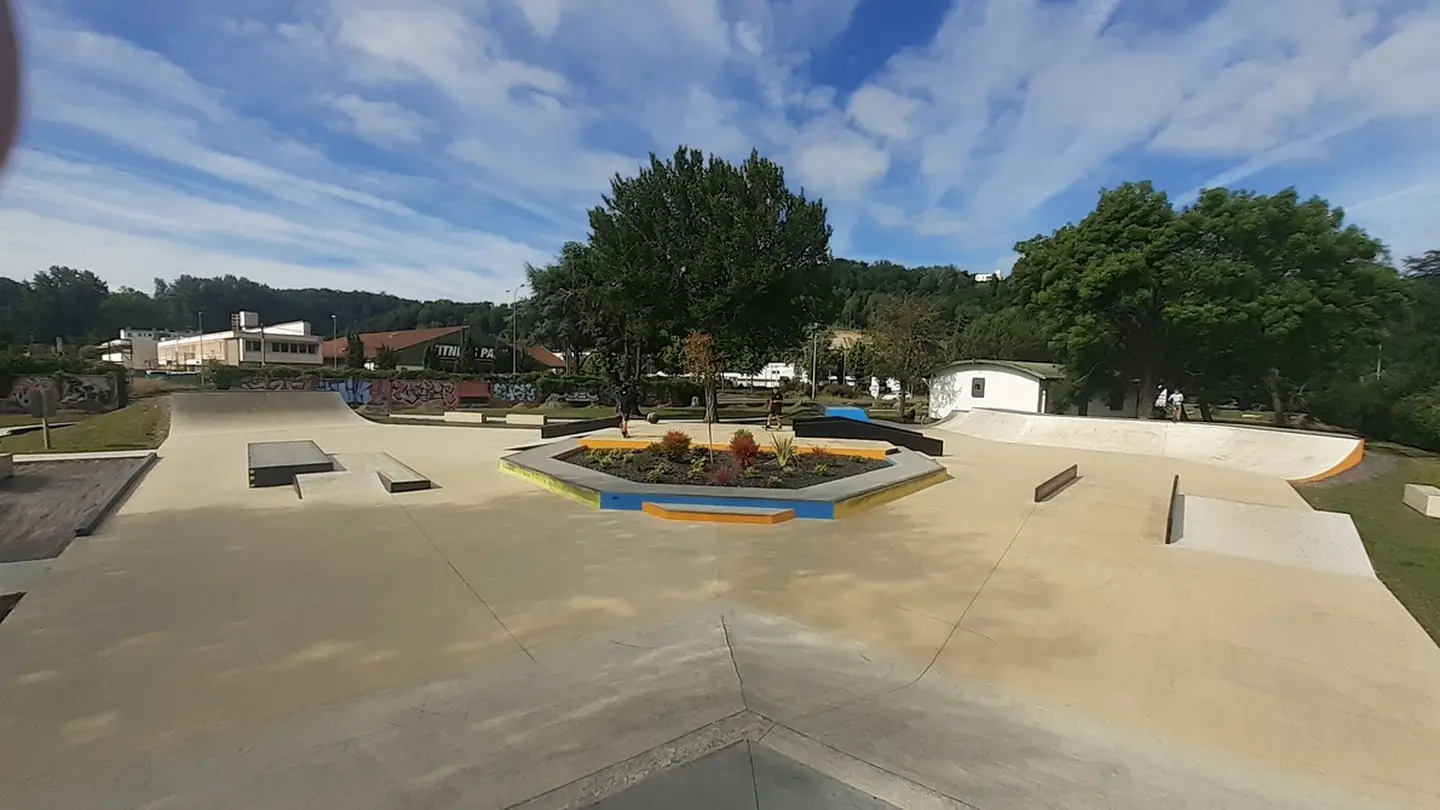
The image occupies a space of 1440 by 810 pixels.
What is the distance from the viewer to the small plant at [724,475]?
10.3m

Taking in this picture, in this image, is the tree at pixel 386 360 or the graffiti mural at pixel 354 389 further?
the tree at pixel 386 360

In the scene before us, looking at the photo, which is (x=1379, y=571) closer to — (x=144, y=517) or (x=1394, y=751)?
(x=1394, y=751)

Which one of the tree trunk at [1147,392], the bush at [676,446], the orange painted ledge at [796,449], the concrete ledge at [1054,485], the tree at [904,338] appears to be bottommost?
the concrete ledge at [1054,485]

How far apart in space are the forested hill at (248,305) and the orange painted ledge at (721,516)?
45.5 meters

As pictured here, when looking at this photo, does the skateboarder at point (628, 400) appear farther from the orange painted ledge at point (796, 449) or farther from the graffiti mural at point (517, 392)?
the orange painted ledge at point (796, 449)

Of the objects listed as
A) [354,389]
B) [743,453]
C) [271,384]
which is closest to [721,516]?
[743,453]

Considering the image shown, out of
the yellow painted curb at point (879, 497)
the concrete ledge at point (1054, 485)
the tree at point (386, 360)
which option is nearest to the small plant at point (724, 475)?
the yellow painted curb at point (879, 497)

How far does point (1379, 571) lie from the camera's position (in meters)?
7.41

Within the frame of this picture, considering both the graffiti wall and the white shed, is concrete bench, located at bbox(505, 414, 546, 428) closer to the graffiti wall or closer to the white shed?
the white shed

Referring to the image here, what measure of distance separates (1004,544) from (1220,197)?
24.8 metres

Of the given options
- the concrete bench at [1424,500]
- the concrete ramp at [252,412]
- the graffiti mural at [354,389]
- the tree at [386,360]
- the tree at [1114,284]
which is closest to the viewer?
the concrete bench at [1424,500]

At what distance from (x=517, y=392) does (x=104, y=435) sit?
2304 cm

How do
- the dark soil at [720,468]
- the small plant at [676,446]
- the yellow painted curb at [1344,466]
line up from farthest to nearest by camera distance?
1. the yellow painted curb at [1344,466]
2. the small plant at [676,446]
3. the dark soil at [720,468]

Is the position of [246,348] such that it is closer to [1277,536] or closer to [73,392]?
[73,392]
